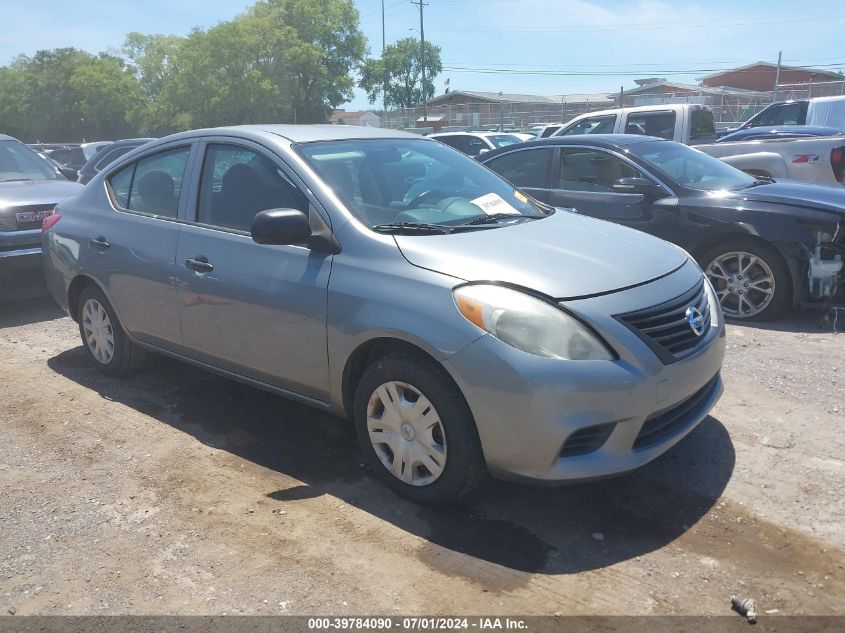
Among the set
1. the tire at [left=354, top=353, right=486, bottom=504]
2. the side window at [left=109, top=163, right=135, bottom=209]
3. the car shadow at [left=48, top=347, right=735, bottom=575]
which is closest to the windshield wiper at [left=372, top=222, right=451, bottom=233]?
the tire at [left=354, top=353, right=486, bottom=504]

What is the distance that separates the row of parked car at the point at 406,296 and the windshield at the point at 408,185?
0.02m

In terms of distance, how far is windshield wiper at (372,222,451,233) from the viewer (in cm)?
363

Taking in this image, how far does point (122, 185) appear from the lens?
5.11 metres

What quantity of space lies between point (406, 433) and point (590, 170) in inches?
175

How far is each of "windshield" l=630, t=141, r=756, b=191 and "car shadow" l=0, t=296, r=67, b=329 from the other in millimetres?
5884

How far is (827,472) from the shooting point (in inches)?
143

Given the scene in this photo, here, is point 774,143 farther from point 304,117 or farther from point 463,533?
point 304,117

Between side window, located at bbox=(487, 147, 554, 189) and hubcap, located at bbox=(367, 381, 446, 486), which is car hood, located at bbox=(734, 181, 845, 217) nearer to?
side window, located at bbox=(487, 147, 554, 189)

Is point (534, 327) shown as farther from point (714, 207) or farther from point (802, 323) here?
point (802, 323)

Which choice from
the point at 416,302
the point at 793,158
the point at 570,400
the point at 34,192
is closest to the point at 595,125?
the point at 793,158

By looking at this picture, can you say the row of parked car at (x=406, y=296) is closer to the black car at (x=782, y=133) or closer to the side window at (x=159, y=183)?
the side window at (x=159, y=183)

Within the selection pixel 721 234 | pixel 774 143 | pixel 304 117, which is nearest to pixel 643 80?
pixel 304 117

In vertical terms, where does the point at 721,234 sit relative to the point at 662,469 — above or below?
above

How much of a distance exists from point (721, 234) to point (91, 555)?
17.0 feet
